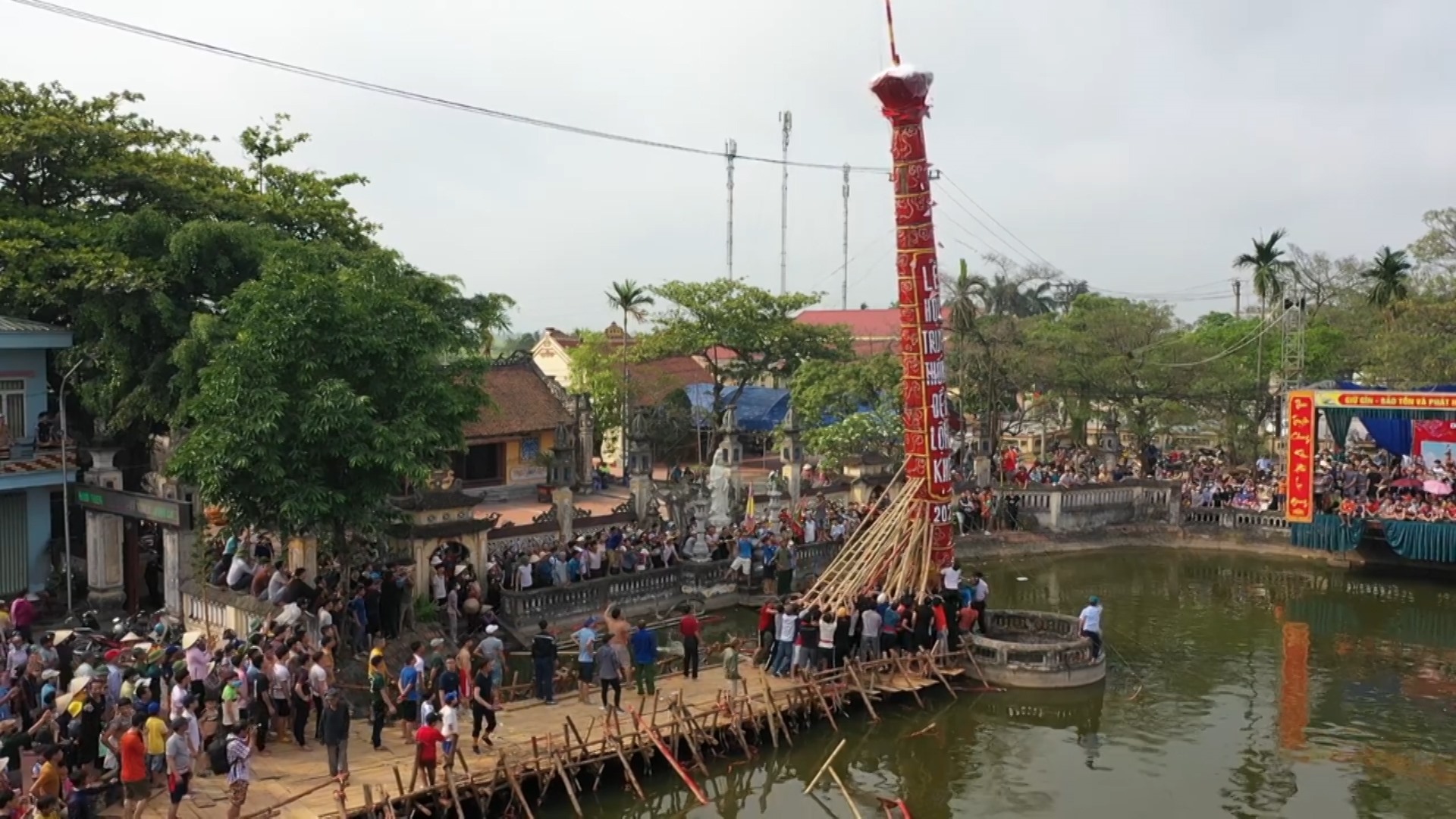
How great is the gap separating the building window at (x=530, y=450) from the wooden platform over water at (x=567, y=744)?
22.5 meters

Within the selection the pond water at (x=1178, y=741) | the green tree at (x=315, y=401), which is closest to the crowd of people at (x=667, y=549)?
the pond water at (x=1178, y=741)

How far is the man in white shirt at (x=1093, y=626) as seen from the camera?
65.7 feet

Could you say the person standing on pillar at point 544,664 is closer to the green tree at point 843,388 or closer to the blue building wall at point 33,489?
the blue building wall at point 33,489

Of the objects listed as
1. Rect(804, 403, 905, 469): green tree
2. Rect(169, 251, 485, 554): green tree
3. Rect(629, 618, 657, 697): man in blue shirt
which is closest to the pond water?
Rect(629, 618, 657, 697): man in blue shirt

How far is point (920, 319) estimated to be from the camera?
22.1m

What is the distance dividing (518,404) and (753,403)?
1237 cm

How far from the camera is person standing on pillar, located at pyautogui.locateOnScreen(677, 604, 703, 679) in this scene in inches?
715

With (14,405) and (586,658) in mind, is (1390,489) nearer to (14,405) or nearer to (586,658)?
(586,658)

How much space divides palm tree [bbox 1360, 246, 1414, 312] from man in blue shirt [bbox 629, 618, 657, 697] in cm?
3334

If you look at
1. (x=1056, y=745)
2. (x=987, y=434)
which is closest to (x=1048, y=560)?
(x=987, y=434)

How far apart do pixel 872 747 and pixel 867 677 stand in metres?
1.45

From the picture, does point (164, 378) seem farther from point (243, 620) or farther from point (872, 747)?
point (872, 747)

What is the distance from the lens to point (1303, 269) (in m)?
49.3

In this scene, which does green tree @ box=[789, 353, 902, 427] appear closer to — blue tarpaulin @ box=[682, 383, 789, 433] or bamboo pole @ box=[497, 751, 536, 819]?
blue tarpaulin @ box=[682, 383, 789, 433]
